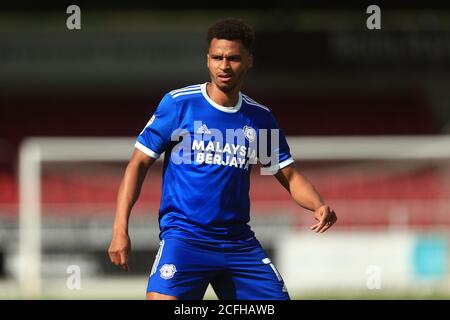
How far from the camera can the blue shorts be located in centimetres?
490

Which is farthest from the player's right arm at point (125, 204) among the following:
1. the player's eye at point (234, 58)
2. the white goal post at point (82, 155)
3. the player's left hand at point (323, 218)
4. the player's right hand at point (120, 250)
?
the white goal post at point (82, 155)

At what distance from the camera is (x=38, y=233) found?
1191cm

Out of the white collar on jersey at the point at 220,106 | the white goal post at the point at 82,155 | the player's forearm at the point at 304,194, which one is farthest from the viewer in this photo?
the white goal post at the point at 82,155

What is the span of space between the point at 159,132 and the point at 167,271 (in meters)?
0.69

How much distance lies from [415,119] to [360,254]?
6.18 m

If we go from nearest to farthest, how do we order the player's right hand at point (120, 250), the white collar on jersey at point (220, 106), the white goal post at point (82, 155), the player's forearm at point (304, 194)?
the player's right hand at point (120, 250) → the white collar on jersey at point (220, 106) → the player's forearm at point (304, 194) → the white goal post at point (82, 155)

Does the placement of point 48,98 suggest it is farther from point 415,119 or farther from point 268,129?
point 268,129

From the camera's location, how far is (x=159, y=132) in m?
5.01

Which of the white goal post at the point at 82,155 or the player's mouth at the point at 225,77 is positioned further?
the white goal post at the point at 82,155

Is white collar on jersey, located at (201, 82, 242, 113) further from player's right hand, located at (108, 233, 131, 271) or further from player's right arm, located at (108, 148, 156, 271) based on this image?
player's right hand, located at (108, 233, 131, 271)

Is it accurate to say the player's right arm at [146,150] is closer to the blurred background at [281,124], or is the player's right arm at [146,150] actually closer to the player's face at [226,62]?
the player's face at [226,62]

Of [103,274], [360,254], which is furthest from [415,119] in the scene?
[103,274]

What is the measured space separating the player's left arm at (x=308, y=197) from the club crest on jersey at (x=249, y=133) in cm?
34

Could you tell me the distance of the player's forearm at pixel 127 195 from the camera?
15.6 ft
